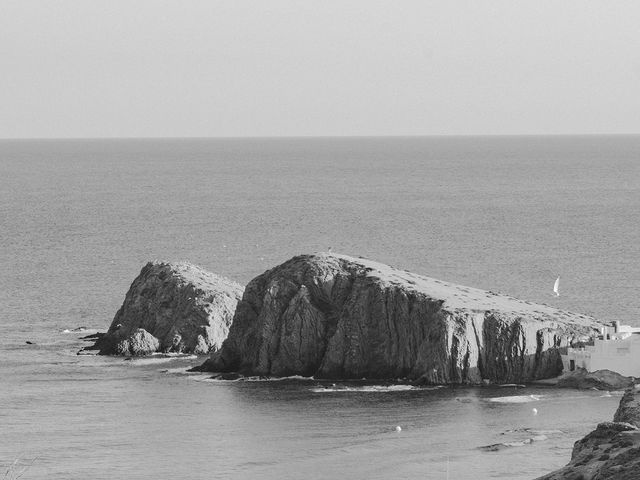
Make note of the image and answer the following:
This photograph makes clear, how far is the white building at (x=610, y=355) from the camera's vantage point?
278 feet

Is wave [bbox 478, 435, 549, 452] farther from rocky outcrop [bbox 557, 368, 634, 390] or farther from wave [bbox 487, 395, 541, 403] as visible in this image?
rocky outcrop [bbox 557, 368, 634, 390]

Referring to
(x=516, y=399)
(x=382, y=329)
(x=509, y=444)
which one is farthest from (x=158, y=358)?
(x=509, y=444)

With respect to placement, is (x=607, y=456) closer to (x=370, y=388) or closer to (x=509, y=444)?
(x=509, y=444)

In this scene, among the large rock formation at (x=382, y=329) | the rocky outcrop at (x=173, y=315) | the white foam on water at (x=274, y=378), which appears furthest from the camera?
the rocky outcrop at (x=173, y=315)

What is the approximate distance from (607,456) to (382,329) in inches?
1596

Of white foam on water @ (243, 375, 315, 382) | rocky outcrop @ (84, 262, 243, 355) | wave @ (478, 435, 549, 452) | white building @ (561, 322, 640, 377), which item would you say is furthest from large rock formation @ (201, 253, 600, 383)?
wave @ (478, 435, 549, 452)

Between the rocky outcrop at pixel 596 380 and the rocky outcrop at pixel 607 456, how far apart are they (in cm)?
2764

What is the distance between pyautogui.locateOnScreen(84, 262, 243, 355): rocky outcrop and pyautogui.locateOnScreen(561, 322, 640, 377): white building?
24.8 metres

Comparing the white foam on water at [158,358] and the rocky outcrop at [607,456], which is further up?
the rocky outcrop at [607,456]

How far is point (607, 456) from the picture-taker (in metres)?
49.5

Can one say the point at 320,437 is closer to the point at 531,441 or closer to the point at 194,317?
the point at 531,441

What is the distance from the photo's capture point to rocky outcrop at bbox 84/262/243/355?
101 metres

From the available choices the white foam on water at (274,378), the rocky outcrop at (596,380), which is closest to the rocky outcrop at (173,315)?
the white foam on water at (274,378)

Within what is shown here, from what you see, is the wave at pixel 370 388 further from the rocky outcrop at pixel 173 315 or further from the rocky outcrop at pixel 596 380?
the rocky outcrop at pixel 173 315
